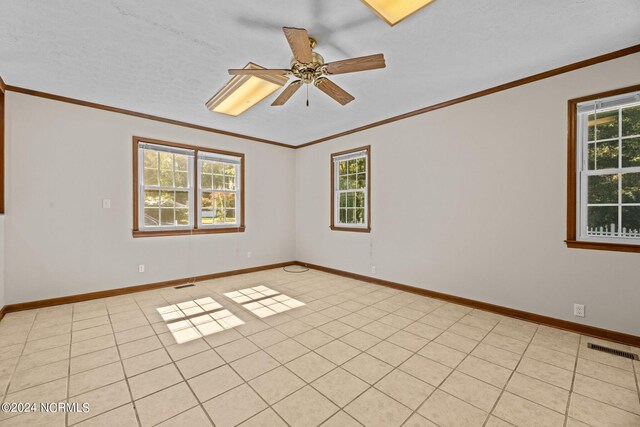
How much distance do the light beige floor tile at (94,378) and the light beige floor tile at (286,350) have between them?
1152mm

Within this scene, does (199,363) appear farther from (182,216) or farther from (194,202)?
(194,202)

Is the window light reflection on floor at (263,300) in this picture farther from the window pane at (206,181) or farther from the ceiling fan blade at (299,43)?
the ceiling fan blade at (299,43)

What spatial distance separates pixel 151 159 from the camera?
433 centimetres

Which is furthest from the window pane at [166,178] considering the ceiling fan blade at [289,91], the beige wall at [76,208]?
the ceiling fan blade at [289,91]

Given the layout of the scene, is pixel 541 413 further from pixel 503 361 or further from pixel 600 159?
pixel 600 159

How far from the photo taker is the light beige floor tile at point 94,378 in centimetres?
192

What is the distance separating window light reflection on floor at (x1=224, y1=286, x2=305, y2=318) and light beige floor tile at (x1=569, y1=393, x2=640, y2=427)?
2656mm

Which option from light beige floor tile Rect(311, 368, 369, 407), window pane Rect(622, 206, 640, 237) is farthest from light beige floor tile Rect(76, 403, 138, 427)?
window pane Rect(622, 206, 640, 237)

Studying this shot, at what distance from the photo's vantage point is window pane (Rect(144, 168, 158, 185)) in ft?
14.0

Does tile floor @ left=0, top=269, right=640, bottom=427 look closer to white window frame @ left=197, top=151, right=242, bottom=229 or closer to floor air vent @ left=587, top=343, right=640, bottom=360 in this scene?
floor air vent @ left=587, top=343, right=640, bottom=360

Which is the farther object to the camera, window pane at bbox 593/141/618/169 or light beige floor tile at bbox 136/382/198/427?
window pane at bbox 593/141/618/169

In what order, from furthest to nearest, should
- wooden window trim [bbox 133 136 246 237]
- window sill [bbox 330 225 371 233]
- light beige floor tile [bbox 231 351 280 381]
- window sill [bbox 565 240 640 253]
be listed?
window sill [bbox 330 225 371 233]
wooden window trim [bbox 133 136 246 237]
window sill [bbox 565 240 640 253]
light beige floor tile [bbox 231 351 280 381]

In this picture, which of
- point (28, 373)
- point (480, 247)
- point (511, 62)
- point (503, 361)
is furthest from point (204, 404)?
point (511, 62)

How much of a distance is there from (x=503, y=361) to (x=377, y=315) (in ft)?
→ 4.28
